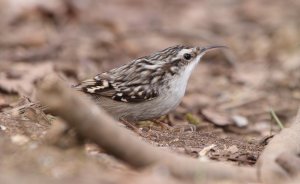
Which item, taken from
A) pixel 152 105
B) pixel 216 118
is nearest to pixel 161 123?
pixel 152 105

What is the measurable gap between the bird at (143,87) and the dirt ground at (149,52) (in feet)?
0.75

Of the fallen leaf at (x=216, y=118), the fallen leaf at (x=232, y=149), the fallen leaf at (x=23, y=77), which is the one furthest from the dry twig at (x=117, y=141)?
the fallen leaf at (x=23, y=77)

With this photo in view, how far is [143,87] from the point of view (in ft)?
21.9

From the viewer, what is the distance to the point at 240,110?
28.9 feet

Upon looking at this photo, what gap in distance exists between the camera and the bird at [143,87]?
662 centimetres

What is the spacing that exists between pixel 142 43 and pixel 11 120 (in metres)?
6.75

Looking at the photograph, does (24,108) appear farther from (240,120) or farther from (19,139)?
(240,120)

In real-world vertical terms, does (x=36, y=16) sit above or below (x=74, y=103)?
above

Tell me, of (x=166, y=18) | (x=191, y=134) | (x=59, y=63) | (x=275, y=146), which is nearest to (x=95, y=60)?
(x=59, y=63)

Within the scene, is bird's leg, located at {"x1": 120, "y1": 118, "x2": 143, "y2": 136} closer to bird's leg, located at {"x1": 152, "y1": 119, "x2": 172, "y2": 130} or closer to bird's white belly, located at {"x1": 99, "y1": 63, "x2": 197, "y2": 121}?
bird's white belly, located at {"x1": 99, "y1": 63, "x2": 197, "y2": 121}

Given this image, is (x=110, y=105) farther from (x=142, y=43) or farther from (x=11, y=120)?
(x=142, y=43)

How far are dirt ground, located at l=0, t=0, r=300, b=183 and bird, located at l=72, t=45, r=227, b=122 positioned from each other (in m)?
0.23

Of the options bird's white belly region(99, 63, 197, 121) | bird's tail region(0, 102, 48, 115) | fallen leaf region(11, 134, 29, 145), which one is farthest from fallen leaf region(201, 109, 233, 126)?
fallen leaf region(11, 134, 29, 145)

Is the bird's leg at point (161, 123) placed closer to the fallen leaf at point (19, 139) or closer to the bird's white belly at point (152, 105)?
the bird's white belly at point (152, 105)
